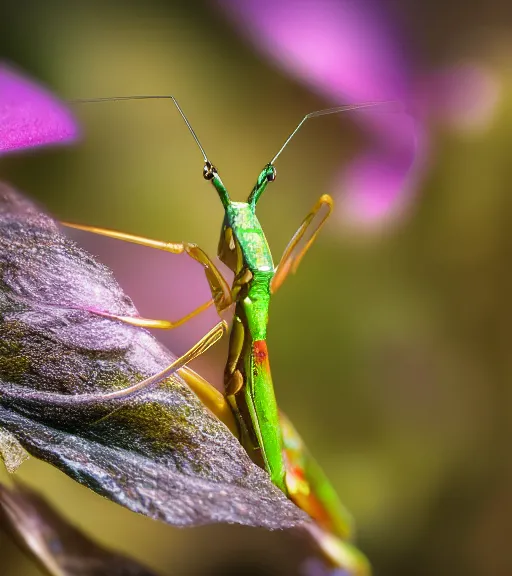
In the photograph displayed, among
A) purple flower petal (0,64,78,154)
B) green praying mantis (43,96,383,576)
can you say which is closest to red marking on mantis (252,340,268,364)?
green praying mantis (43,96,383,576)

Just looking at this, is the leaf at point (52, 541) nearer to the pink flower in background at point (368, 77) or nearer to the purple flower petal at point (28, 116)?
the purple flower petal at point (28, 116)

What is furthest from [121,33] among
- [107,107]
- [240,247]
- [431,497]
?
[431,497]

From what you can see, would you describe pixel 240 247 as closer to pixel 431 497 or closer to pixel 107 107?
pixel 107 107

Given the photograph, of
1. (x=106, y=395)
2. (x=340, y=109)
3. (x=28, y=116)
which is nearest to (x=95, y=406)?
(x=106, y=395)

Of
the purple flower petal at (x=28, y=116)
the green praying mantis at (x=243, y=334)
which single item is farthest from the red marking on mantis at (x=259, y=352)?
the purple flower petal at (x=28, y=116)

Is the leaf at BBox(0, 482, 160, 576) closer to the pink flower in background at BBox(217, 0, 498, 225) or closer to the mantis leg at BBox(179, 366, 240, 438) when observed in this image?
the mantis leg at BBox(179, 366, 240, 438)

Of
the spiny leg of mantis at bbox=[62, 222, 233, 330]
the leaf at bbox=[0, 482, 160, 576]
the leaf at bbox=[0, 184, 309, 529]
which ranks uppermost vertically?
the spiny leg of mantis at bbox=[62, 222, 233, 330]
